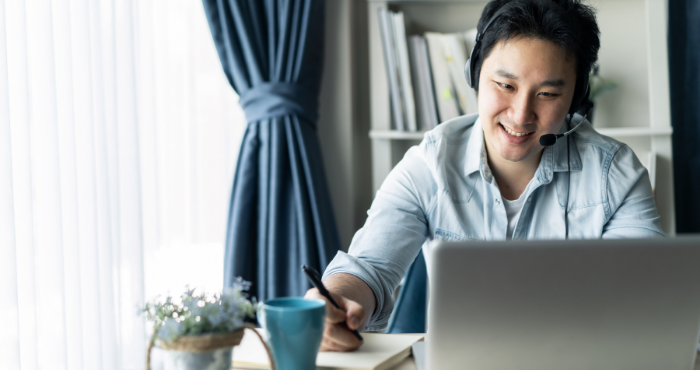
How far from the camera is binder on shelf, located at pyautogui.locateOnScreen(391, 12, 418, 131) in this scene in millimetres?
2002

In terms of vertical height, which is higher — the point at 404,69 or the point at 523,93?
the point at 404,69

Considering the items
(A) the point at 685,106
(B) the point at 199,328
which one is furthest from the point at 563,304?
(A) the point at 685,106

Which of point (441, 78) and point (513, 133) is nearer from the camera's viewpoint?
point (513, 133)

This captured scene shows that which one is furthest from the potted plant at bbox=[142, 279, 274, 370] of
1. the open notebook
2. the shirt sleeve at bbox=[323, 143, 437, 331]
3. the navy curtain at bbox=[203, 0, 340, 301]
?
the navy curtain at bbox=[203, 0, 340, 301]

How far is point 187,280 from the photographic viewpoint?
5.70 ft

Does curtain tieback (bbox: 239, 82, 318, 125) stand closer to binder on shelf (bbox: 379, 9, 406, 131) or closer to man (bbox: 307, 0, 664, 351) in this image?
binder on shelf (bbox: 379, 9, 406, 131)

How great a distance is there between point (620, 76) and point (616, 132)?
0.88ft

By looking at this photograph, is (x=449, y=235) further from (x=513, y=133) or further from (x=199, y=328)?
(x=199, y=328)

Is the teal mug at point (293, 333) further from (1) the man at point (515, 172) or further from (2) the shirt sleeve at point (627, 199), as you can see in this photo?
(2) the shirt sleeve at point (627, 199)

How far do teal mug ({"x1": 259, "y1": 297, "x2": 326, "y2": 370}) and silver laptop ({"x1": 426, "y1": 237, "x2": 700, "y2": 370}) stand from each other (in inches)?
5.7

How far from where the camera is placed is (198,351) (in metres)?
0.63

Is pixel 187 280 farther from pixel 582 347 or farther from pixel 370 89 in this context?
pixel 582 347

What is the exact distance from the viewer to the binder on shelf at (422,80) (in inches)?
79.6

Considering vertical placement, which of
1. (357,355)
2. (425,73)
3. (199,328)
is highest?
Answer: (425,73)
